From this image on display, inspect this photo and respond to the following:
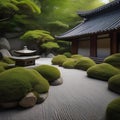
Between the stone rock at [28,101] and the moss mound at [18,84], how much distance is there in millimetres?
109

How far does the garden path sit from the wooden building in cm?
478

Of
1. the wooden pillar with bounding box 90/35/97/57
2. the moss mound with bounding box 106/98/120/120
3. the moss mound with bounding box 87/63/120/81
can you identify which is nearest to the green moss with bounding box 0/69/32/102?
the moss mound with bounding box 106/98/120/120

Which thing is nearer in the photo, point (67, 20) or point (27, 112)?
point (27, 112)

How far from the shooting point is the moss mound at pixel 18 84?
15.3ft

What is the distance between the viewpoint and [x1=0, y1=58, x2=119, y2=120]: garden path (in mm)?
4277

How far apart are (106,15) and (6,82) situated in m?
11.4

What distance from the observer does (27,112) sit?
14.8ft

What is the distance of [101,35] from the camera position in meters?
12.5

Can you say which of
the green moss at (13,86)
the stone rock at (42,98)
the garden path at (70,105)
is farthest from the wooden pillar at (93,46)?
the green moss at (13,86)

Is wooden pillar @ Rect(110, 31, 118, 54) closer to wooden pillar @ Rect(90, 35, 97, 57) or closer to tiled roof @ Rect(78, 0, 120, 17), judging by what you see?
wooden pillar @ Rect(90, 35, 97, 57)

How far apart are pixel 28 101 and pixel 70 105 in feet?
3.78

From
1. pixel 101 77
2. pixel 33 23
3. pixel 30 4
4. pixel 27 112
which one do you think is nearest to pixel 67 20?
pixel 33 23

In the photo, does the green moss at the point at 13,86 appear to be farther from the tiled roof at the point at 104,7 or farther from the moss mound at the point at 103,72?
the tiled roof at the point at 104,7

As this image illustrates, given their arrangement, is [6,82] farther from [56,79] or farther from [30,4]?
[30,4]
